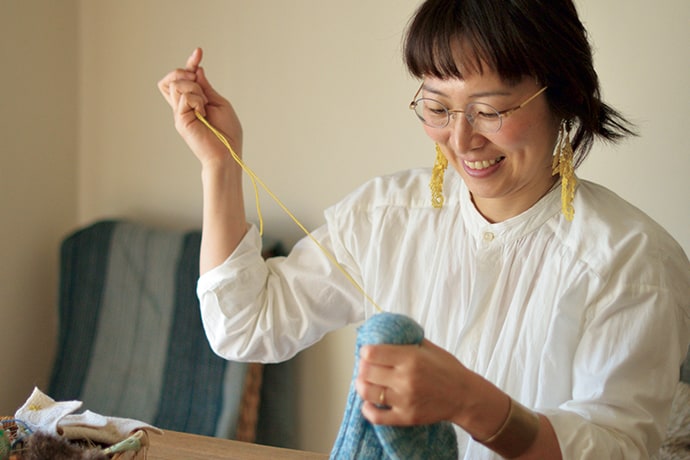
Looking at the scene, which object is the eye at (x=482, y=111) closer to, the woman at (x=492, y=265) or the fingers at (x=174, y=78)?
the woman at (x=492, y=265)

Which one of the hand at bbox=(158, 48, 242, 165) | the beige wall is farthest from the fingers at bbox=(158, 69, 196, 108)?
the beige wall

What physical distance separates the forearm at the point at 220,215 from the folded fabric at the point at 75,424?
35cm

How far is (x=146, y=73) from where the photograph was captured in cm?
237

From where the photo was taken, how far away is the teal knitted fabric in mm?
948

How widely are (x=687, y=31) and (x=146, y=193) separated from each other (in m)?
1.51

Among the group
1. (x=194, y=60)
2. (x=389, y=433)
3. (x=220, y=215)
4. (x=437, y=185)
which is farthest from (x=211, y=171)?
(x=389, y=433)

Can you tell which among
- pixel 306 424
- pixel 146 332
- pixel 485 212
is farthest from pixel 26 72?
pixel 485 212

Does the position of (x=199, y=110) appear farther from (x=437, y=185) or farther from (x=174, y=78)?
(x=437, y=185)

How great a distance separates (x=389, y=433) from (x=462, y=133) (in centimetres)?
45

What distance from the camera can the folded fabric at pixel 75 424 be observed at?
109cm

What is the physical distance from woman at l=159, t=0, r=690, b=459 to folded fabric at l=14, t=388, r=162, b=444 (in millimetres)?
329

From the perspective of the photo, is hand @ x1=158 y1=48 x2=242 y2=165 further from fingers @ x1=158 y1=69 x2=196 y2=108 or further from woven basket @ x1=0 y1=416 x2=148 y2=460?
woven basket @ x1=0 y1=416 x2=148 y2=460

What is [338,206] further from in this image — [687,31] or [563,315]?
[687,31]

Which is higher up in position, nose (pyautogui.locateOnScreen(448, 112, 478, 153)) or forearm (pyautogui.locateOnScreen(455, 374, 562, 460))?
nose (pyautogui.locateOnScreen(448, 112, 478, 153))
